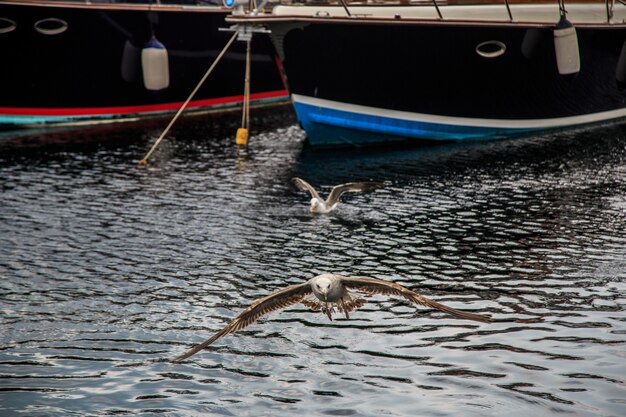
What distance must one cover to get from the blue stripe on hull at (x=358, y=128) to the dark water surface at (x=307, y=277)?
1576 millimetres

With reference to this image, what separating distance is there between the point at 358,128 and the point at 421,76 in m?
2.66

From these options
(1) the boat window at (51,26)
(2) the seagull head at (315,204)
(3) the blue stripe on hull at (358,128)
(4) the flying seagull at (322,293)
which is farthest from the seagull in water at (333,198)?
(1) the boat window at (51,26)

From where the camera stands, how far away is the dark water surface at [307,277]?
1283cm

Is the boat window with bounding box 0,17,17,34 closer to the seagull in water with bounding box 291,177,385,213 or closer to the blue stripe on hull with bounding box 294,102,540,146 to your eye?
the blue stripe on hull with bounding box 294,102,540,146

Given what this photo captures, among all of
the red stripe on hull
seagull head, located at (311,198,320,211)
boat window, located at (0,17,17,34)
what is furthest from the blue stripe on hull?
boat window, located at (0,17,17,34)

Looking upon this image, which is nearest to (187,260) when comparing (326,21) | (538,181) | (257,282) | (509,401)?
(257,282)

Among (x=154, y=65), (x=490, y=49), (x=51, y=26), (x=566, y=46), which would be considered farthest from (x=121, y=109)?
(x=566, y=46)

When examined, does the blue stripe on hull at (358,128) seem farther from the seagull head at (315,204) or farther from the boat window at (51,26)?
the boat window at (51,26)

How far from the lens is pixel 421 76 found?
30.7 metres

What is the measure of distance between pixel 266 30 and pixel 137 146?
6035 millimetres

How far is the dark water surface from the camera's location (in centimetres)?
1283

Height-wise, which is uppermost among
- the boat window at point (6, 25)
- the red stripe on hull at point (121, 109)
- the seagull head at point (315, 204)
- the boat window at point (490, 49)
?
the boat window at point (6, 25)

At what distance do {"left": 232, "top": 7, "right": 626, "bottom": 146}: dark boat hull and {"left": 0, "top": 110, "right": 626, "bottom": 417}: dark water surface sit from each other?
1968 mm

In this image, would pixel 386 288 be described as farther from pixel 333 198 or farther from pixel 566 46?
pixel 566 46
